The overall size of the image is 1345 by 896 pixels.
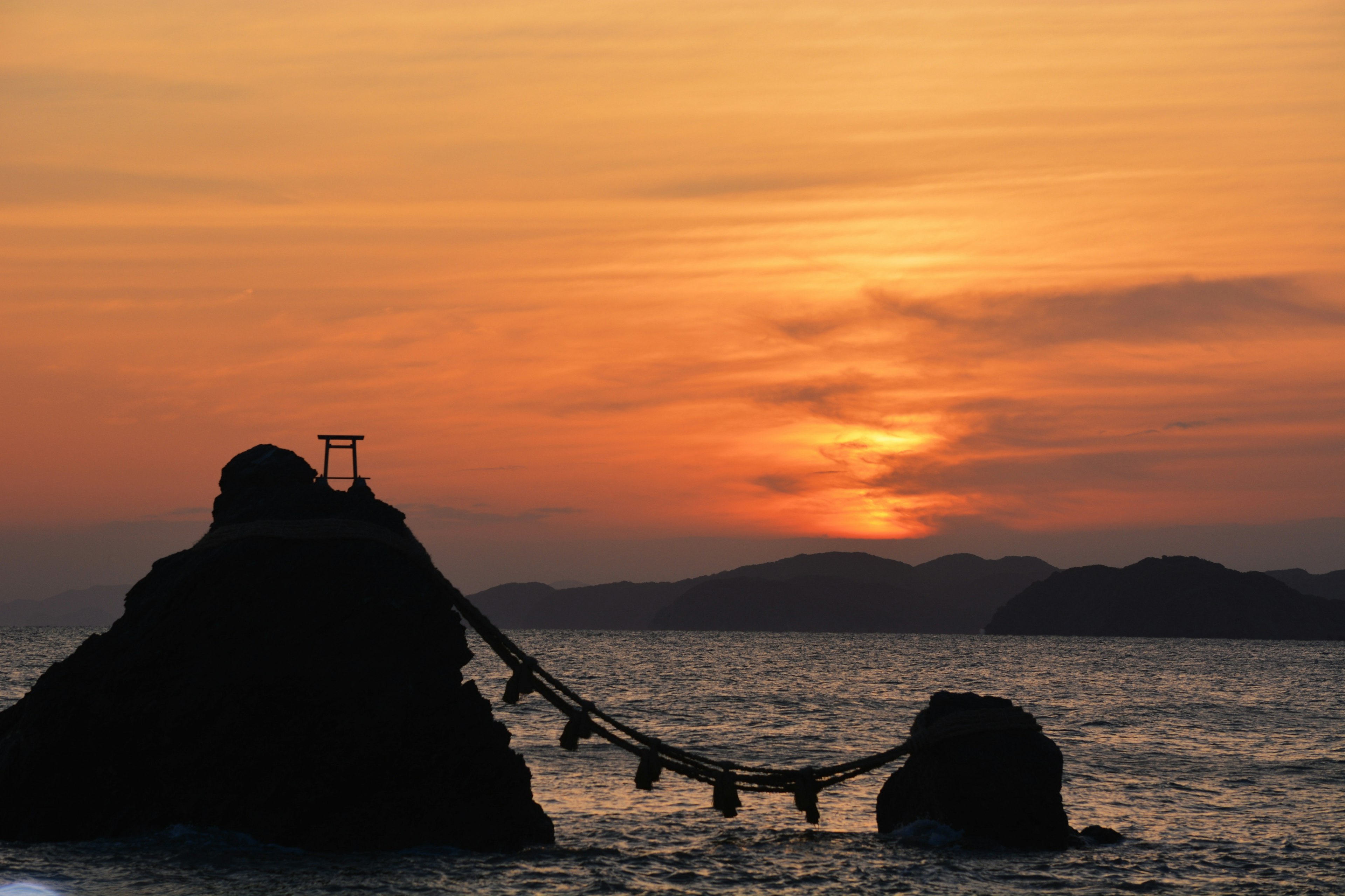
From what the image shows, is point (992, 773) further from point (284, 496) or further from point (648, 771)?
point (284, 496)

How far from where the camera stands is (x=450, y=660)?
16.4m

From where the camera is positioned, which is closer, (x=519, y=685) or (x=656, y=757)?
(x=519, y=685)

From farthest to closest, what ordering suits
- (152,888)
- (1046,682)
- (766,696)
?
1. (1046,682)
2. (766,696)
3. (152,888)

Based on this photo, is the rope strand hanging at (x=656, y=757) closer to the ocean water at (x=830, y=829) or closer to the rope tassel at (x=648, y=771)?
the rope tassel at (x=648, y=771)

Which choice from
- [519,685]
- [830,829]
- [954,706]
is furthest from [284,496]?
[830,829]

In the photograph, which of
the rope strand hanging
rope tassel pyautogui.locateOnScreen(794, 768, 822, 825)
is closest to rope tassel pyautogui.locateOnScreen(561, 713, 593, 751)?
the rope strand hanging

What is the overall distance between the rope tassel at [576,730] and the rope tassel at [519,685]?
0.76 meters

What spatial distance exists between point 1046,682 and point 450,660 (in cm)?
7274

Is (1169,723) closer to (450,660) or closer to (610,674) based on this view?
(450,660)

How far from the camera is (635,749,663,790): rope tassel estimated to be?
1734 centimetres

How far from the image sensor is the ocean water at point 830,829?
15.1 metres

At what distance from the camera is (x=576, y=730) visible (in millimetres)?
17031

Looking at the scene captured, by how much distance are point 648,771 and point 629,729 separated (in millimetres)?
880


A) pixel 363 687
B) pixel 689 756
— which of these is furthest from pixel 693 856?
pixel 363 687
